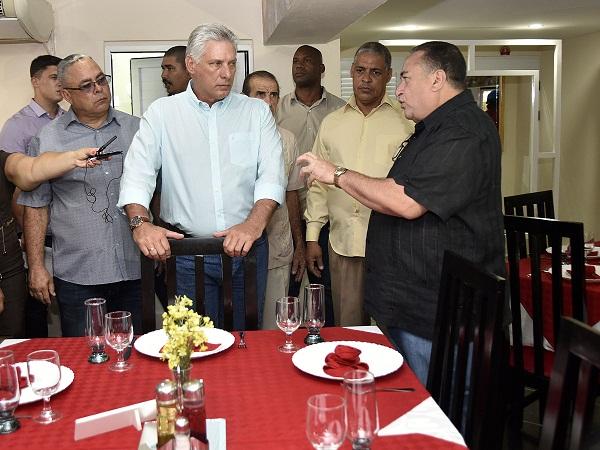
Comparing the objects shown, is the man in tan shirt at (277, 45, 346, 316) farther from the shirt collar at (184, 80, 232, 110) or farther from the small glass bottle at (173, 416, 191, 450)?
the small glass bottle at (173, 416, 191, 450)

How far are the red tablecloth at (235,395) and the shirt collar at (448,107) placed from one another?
2.47ft

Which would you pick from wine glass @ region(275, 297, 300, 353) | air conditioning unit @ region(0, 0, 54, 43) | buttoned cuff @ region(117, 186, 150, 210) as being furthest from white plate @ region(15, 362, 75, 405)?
air conditioning unit @ region(0, 0, 54, 43)

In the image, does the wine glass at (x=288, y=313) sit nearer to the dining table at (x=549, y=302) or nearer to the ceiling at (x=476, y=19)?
the dining table at (x=549, y=302)

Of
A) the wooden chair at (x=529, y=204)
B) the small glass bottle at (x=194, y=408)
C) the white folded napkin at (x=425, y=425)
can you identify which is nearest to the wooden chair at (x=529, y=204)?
the wooden chair at (x=529, y=204)

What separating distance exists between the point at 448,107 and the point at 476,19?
4.66 meters

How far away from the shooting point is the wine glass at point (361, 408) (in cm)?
117

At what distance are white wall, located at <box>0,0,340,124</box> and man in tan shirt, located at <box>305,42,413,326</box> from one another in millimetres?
1621

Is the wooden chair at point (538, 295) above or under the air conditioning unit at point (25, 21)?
under

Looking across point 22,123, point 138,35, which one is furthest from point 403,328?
point 138,35

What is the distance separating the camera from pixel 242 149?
103 inches

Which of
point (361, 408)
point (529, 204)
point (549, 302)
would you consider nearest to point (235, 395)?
point (361, 408)

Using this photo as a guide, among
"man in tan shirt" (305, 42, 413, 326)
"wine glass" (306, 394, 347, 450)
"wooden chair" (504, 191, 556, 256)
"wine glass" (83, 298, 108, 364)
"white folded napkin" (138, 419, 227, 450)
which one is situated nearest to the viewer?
"wine glass" (306, 394, 347, 450)

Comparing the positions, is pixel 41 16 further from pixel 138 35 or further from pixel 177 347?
pixel 177 347

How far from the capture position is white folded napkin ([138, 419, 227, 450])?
1251 millimetres
